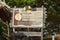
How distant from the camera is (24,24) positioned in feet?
37.6

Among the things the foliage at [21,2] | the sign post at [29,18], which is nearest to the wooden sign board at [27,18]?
the sign post at [29,18]

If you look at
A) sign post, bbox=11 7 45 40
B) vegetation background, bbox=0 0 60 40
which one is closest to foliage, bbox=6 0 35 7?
vegetation background, bbox=0 0 60 40

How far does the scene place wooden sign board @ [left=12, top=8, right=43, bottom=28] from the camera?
11.3 metres

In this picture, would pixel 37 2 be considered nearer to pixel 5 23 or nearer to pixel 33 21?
pixel 5 23

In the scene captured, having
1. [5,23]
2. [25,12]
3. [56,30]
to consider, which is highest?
[25,12]

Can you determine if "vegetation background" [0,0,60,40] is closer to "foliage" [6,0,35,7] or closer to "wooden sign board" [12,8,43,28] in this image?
"foliage" [6,0,35,7]

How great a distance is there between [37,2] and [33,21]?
4.45 metres

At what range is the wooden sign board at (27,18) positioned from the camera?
11297 mm

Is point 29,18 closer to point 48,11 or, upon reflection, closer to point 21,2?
point 21,2

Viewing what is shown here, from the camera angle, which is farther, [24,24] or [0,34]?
[0,34]

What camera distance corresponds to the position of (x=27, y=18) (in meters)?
11.4

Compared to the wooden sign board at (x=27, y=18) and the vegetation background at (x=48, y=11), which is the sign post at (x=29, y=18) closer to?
the wooden sign board at (x=27, y=18)

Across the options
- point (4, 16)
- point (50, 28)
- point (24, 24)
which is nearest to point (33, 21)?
point (24, 24)

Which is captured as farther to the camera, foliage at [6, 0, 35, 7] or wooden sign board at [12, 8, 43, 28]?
foliage at [6, 0, 35, 7]
